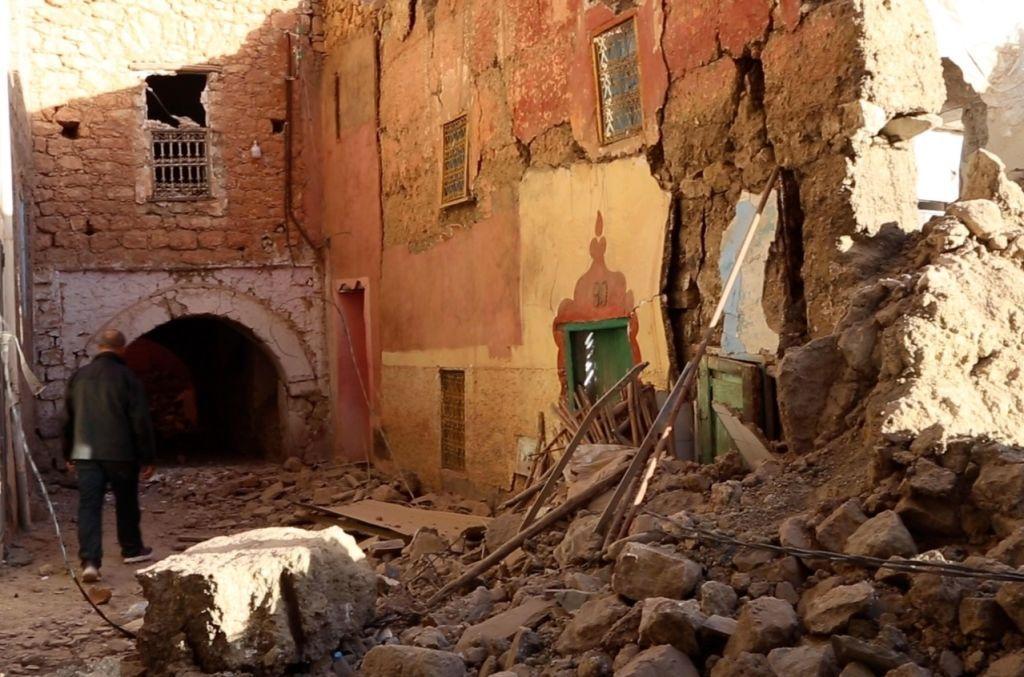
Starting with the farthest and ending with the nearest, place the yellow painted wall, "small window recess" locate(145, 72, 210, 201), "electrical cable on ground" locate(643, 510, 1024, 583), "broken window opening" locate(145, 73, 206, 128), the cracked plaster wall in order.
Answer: "broken window opening" locate(145, 73, 206, 128) → "small window recess" locate(145, 72, 210, 201) → the yellow painted wall → the cracked plaster wall → "electrical cable on ground" locate(643, 510, 1024, 583)

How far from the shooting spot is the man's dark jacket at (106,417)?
25.5 feet

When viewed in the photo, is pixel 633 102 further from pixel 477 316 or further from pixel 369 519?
pixel 369 519

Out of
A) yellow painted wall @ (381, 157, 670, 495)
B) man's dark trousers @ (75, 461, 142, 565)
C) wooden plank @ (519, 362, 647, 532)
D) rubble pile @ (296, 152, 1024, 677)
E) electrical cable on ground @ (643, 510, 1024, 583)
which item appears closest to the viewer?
electrical cable on ground @ (643, 510, 1024, 583)

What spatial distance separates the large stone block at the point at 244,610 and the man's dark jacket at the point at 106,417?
9.41ft

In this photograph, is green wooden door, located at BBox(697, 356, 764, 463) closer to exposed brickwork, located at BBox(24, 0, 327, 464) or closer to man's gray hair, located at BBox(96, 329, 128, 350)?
man's gray hair, located at BBox(96, 329, 128, 350)

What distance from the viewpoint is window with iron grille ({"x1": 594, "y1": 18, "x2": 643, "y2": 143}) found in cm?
795

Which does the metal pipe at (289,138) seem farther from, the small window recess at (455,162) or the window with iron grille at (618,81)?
the window with iron grille at (618,81)

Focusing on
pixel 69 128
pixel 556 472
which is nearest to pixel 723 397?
pixel 556 472

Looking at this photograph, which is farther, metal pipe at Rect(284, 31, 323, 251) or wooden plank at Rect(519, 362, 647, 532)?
metal pipe at Rect(284, 31, 323, 251)

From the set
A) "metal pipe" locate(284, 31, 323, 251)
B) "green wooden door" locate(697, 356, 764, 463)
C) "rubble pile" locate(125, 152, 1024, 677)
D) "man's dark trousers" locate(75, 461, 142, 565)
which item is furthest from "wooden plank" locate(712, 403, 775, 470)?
"metal pipe" locate(284, 31, 323, 251)

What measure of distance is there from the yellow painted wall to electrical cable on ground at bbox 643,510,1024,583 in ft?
9.17

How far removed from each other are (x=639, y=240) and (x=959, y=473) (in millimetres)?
3849

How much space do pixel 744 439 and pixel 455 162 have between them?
517 cm

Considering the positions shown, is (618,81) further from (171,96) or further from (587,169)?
(171,96)
